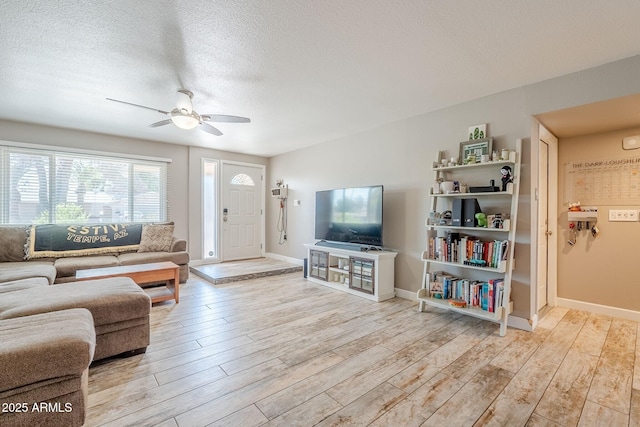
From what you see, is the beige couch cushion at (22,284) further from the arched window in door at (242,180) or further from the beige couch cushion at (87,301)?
the arched window in door at (242,180)

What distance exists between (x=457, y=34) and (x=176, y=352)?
3.14m

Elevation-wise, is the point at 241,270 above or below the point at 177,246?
below

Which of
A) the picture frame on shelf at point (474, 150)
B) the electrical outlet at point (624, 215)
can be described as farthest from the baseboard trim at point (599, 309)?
the picture frame on shelf at point (474, 150)

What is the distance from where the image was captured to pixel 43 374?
135 cm

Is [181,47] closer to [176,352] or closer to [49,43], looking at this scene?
[49,43]

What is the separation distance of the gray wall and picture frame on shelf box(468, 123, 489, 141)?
6cm

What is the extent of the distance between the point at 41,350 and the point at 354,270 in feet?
10.1

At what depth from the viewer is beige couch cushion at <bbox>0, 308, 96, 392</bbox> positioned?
129 cm

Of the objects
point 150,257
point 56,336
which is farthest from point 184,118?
point 150,257

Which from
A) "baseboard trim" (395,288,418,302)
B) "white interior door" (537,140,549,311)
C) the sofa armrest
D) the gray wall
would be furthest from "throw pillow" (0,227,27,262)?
"white interior door" (537,140,549,311)

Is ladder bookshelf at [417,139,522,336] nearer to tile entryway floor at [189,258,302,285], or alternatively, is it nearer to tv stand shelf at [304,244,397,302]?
tv stand shelf at [304,244,397,302]

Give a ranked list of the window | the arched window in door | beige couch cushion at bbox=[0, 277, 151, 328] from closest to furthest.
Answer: beige couch cushion at bbox=[0, 277, 151, 328]
the window
the arched window in door

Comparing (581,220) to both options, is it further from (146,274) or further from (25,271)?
(25,271)

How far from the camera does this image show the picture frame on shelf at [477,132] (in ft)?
9.90
